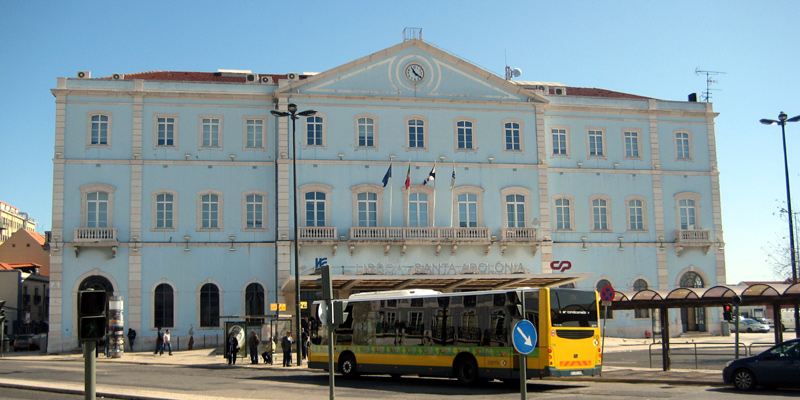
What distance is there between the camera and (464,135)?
4991 centimetres

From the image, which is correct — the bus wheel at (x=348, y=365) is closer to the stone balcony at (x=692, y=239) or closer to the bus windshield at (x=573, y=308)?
the bus windshield at (x=573, y=308)

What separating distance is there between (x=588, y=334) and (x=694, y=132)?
3305cm

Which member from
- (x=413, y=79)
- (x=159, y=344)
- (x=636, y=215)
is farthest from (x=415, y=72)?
(x=159, y=344)

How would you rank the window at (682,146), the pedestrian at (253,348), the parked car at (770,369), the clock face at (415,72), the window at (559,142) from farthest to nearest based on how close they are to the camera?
the window at (682,146) → the window at (559,142) → the clock face at (415,72) → the pedestrian at (253,348) → the parked car at (770,369)

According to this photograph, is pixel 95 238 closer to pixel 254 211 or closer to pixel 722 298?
pixel 254 211

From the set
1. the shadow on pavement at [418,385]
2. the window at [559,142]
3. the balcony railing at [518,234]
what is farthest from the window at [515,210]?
the shadow on pavement at [418,385]

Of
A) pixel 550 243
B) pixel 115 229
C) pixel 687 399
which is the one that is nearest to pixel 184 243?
pixel 115 229

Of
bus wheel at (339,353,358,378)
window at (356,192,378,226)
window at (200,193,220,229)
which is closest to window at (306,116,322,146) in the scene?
window at (356,192,378,226)

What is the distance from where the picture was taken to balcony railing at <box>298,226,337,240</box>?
46906 mm

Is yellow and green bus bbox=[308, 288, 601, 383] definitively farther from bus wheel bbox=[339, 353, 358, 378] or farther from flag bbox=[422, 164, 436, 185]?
flag bbox=[422, 164, 436, 185]

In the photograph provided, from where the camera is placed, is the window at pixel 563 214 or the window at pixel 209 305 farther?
the window at pixel 563 214

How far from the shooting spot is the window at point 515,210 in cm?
4975

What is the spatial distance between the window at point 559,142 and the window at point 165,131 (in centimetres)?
2081

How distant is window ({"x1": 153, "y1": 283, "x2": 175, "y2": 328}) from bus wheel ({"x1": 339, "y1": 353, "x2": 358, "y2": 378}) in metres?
20.1
